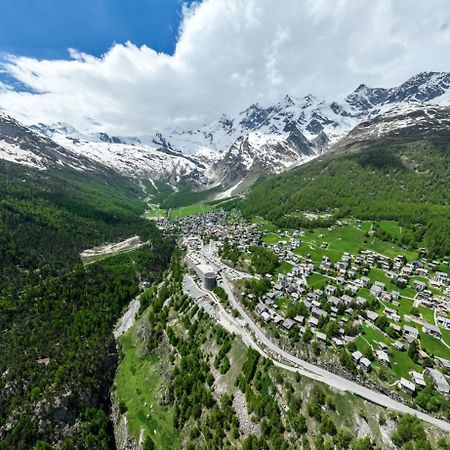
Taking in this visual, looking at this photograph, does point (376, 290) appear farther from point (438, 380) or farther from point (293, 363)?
point (293, 363)

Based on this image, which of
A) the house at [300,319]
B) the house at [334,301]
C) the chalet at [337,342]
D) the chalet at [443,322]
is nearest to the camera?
the chalet at [337,342]

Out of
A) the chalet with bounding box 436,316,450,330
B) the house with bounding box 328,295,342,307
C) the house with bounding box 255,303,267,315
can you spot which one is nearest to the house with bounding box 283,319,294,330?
the house with bounding box 255,303,267,315

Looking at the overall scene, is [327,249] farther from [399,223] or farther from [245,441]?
[245,441]

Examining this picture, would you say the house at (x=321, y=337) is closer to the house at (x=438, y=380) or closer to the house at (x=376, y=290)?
the house at (x=438, y=380)

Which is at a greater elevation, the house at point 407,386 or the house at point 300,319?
the house at point 300,319

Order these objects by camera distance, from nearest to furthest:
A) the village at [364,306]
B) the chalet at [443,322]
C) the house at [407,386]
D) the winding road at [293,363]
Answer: the winding road at [293,363] < the house at [407,386] < the village at [364,306] < the chalet at [443,322]

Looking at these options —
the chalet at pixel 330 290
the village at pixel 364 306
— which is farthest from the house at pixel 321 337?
the chalet at pixel 330 290

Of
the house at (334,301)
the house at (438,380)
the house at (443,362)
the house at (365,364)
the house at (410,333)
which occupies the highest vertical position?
the house at (334,301)

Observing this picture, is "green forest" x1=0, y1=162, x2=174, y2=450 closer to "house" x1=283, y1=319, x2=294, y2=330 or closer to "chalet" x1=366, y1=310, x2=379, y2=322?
"house" x1=283, y1=319, x2=294, y2=330

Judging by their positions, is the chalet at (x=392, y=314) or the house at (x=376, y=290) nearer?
the chalet at (x=392, y=314)
